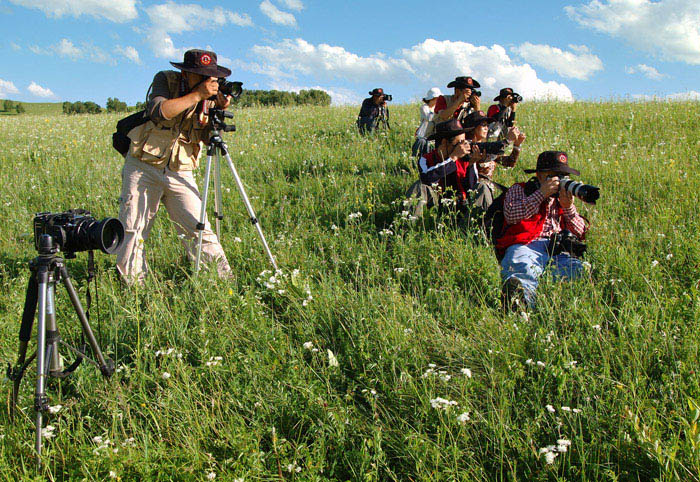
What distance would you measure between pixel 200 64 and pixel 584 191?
10.5 feet

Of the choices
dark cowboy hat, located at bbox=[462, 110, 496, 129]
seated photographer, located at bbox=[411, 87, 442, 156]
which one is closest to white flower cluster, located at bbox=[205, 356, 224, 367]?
dark cowboy hat, located at bbox=[462, 110, 496, 129]

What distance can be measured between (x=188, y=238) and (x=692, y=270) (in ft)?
14.2

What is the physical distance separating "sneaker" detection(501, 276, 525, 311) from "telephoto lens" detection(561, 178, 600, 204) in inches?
33.1

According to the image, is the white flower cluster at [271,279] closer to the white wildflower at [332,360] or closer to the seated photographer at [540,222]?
the white wildflower at [332,360]

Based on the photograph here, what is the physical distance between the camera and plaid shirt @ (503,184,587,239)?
159 inches

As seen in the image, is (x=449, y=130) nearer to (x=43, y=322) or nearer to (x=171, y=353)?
(x=171, y=353)

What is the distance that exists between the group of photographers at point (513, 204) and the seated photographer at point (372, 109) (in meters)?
4.11

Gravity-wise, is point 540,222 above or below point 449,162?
below

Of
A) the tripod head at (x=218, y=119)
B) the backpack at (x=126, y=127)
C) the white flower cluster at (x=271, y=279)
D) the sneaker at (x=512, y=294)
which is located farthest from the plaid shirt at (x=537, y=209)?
the backpack at (x=126, y=127)

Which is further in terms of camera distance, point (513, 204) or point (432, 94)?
point (432, 94)

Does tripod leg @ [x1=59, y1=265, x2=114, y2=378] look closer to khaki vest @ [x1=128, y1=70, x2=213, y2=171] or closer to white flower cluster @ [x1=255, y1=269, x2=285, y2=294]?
white flower cluster @ [x1=255, y1=269, x2=285, y2=294]

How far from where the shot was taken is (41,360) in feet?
7.25

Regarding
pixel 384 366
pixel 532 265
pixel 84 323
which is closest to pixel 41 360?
pixel 84 323

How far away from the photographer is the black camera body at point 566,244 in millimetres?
4020
